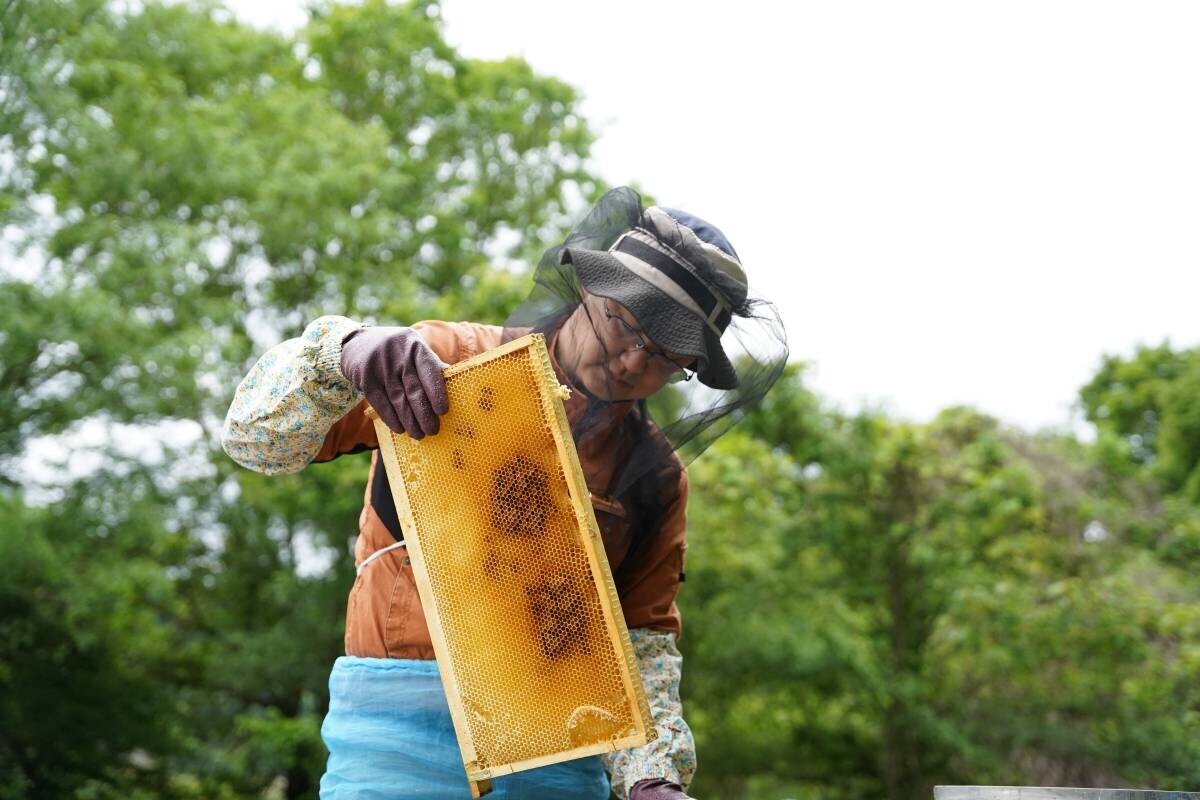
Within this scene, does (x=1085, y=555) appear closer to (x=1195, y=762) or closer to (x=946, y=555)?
(x=946, y=555)

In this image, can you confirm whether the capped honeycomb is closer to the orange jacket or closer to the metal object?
the orange jacket

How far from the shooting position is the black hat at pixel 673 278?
7.21ft

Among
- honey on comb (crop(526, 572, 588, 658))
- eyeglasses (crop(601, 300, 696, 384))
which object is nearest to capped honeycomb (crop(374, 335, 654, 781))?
honey on comb (crop(526, 572, 588, 658))

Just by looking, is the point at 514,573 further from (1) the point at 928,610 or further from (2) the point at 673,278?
(1) the point at 928,610

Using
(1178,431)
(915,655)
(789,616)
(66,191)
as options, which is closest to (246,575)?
(66,191)

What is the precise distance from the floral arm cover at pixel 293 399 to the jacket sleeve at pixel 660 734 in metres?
0.78

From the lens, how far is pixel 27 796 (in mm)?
10305

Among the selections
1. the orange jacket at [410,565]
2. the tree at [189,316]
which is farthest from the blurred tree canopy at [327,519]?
the orange jacket at [410,565]

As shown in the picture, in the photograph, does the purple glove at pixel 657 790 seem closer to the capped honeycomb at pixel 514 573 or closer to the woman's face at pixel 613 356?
the capped honeycomb at pixel 514 573

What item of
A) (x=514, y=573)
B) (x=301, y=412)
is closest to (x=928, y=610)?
(x=514, y=573)

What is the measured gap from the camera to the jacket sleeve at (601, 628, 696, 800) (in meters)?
2.27

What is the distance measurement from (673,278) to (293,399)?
0.76 metres

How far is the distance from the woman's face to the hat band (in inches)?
3.3

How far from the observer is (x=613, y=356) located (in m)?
2.26
